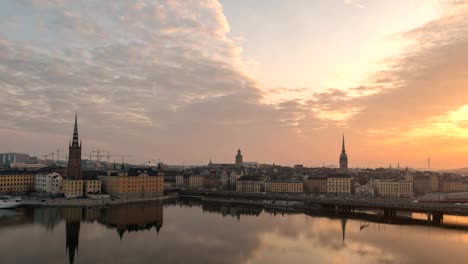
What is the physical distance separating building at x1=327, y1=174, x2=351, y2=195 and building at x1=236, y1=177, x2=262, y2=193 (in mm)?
15943

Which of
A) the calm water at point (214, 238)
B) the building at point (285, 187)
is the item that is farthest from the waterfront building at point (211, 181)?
the calm water at point (214, 238)

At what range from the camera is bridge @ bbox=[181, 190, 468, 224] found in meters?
56.6

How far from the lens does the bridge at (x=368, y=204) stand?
186 feet

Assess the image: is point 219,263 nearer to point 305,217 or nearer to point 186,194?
point 305,217

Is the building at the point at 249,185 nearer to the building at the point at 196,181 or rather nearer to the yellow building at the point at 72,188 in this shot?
the building at the point at 196,181

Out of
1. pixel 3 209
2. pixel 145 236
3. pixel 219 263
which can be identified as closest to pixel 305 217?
pixel 145 236

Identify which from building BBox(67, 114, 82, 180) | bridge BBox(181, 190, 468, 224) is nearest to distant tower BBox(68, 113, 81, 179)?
building BBox(67, 114, 82, 180)

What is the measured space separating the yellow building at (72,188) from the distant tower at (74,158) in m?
3.95

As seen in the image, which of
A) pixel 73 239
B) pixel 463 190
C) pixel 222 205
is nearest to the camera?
pixel 73 239

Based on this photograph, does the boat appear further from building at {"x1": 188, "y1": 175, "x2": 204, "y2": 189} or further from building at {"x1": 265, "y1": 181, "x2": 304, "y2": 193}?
building at {"x1": 188, "y1": 175, "x2": 204, "y2": 189}

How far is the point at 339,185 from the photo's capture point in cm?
9906

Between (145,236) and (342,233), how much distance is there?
20.7 meters

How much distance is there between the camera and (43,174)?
264ft

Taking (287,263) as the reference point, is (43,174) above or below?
above
